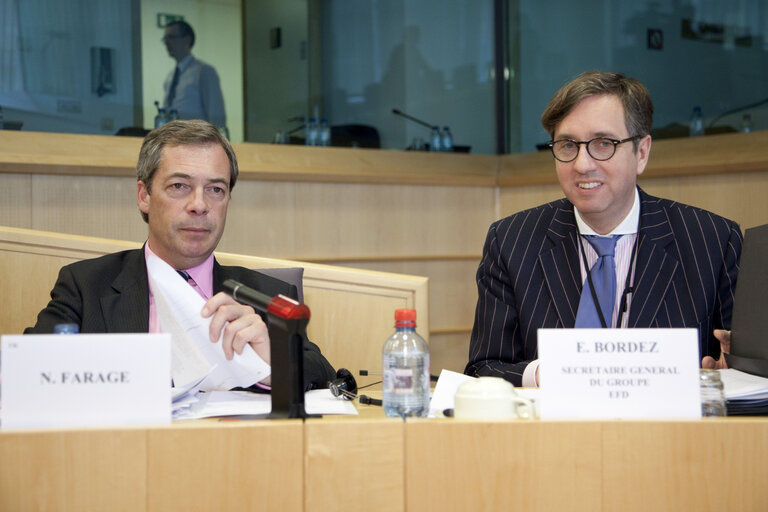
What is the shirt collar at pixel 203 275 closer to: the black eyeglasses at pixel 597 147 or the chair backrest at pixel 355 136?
the black eyeglasses at pixel 597 147

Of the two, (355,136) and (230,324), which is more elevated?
(355,136)

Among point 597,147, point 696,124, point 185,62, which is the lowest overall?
point 597,147

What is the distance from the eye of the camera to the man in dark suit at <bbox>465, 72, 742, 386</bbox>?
1715 mm

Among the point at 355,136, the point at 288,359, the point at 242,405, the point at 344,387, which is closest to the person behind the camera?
the point at 288,359

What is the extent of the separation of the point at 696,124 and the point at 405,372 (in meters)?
3.76

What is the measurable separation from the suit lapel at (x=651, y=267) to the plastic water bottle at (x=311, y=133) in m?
3.04

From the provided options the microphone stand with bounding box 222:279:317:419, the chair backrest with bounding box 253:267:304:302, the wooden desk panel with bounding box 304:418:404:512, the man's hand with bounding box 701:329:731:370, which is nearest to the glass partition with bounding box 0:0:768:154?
the chair backrest with bounding box 253:267:304:302

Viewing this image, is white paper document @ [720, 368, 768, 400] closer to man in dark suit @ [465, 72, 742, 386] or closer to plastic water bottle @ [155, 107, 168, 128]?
man in dark suit @ [465, 72, 742, 386]

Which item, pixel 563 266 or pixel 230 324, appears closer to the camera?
pixel 230 324

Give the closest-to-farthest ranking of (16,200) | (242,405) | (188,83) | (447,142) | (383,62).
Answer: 1. (242,405)
2. (16,200)
3. (188,83)
4. (447,142)
5. (383,62)

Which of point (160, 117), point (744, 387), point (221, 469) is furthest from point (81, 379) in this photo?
point (160, 117)

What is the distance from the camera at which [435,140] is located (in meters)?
4.95

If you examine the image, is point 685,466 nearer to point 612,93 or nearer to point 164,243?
point 612,93

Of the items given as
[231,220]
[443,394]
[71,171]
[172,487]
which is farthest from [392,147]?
[172,487]
